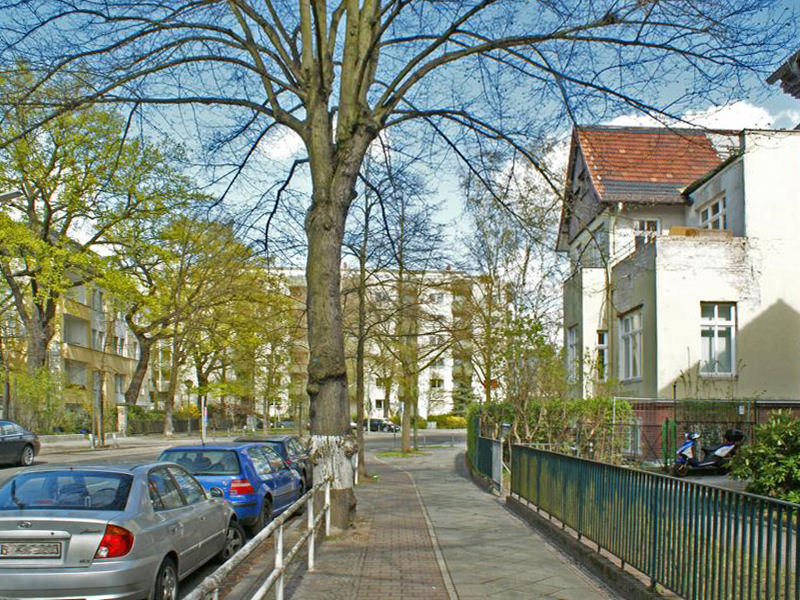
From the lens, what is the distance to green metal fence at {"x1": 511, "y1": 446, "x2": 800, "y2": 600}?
16.9 ft

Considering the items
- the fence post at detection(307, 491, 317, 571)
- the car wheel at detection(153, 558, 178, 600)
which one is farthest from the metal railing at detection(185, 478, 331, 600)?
the car wheel at detection(153, 558, 178, 600)

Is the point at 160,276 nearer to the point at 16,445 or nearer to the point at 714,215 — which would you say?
the point at 16,445

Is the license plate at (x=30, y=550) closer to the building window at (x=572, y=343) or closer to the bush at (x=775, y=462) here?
the bush at (x=775, y=462)

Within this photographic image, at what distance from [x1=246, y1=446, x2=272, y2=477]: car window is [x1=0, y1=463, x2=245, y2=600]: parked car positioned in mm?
4091

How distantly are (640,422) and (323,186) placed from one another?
12764 mm

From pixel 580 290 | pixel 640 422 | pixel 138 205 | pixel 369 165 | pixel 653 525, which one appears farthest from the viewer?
pixel 138 205

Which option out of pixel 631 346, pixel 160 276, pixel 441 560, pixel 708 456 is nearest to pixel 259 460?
pixel 441 560

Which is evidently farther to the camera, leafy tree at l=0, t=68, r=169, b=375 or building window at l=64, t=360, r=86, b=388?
building window at l=64, t=360, r=86, b=388

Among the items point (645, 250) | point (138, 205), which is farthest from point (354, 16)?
point (138, 205)

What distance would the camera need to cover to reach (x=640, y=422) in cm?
2173

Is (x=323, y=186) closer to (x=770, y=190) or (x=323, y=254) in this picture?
(x=323, y=254)

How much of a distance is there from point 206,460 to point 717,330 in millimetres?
15163

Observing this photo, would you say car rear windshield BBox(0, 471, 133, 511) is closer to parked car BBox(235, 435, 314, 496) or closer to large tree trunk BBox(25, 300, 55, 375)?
parked car BBox(235, 435, 314, 496)

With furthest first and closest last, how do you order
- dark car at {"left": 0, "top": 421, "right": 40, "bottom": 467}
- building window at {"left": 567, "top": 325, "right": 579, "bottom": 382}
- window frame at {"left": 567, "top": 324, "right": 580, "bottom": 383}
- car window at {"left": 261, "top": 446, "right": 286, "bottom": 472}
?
building window at {"left": 567, "top": 325, "right": 579, "bottom": 382}, window frame at {"left": 567, "top": 324, "right": 580, "bottom": 383}, dark car at {"left": 0, "top": 421, "right": 40, "bottom": 467}, car window at {"left": 261, "top": 446, "right": 286, "bottom": 472}
